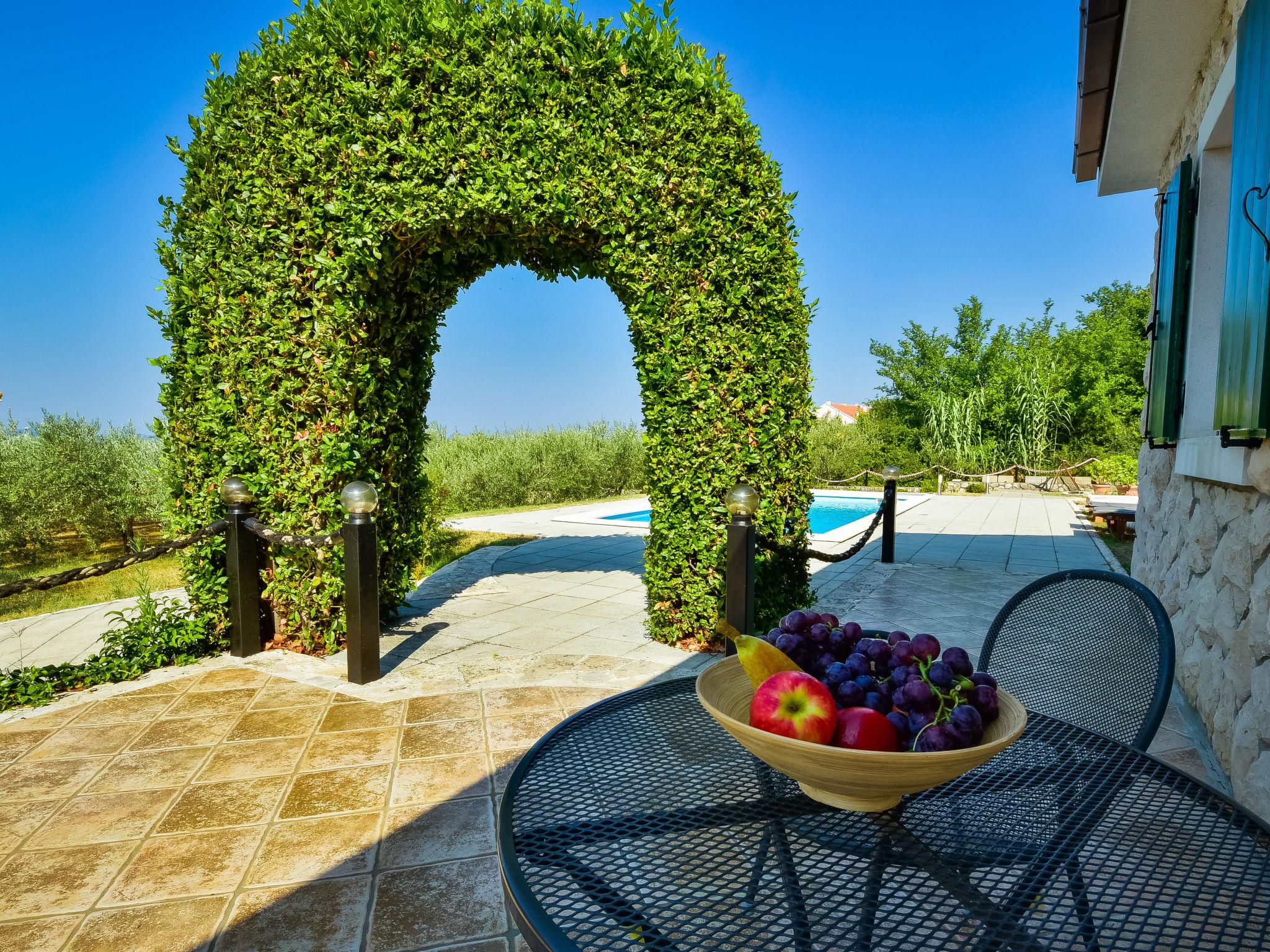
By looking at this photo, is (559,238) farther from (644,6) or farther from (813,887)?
(813,887)

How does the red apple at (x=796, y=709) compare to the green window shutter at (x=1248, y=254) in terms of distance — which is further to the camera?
the green window shutter at (x=1248, y=254)

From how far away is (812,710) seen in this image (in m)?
0.95

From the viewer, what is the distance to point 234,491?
3977 mm

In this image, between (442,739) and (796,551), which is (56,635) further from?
(796,551)

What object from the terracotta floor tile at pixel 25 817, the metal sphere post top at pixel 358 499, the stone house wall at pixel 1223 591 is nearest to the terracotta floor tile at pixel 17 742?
the terracotta floor tile at pixel 25 817

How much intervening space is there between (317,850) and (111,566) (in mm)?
2324

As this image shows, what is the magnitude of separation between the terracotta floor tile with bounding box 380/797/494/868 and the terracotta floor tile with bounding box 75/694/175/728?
1742 millimetres

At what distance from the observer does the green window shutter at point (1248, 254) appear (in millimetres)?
2123

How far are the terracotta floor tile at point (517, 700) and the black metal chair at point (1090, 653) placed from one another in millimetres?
2151

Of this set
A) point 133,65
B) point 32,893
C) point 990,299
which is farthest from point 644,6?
point 990,299

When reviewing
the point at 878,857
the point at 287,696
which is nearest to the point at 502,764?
the point at 287,696

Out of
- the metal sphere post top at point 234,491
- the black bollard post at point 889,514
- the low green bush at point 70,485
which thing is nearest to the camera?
the metal sphere post top at point 234,491

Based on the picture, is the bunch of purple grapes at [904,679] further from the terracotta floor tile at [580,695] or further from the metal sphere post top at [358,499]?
the metal sphere post top at [358,499]

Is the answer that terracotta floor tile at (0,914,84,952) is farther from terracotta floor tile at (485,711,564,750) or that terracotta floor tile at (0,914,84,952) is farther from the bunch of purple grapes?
the bunch of purple grapes
